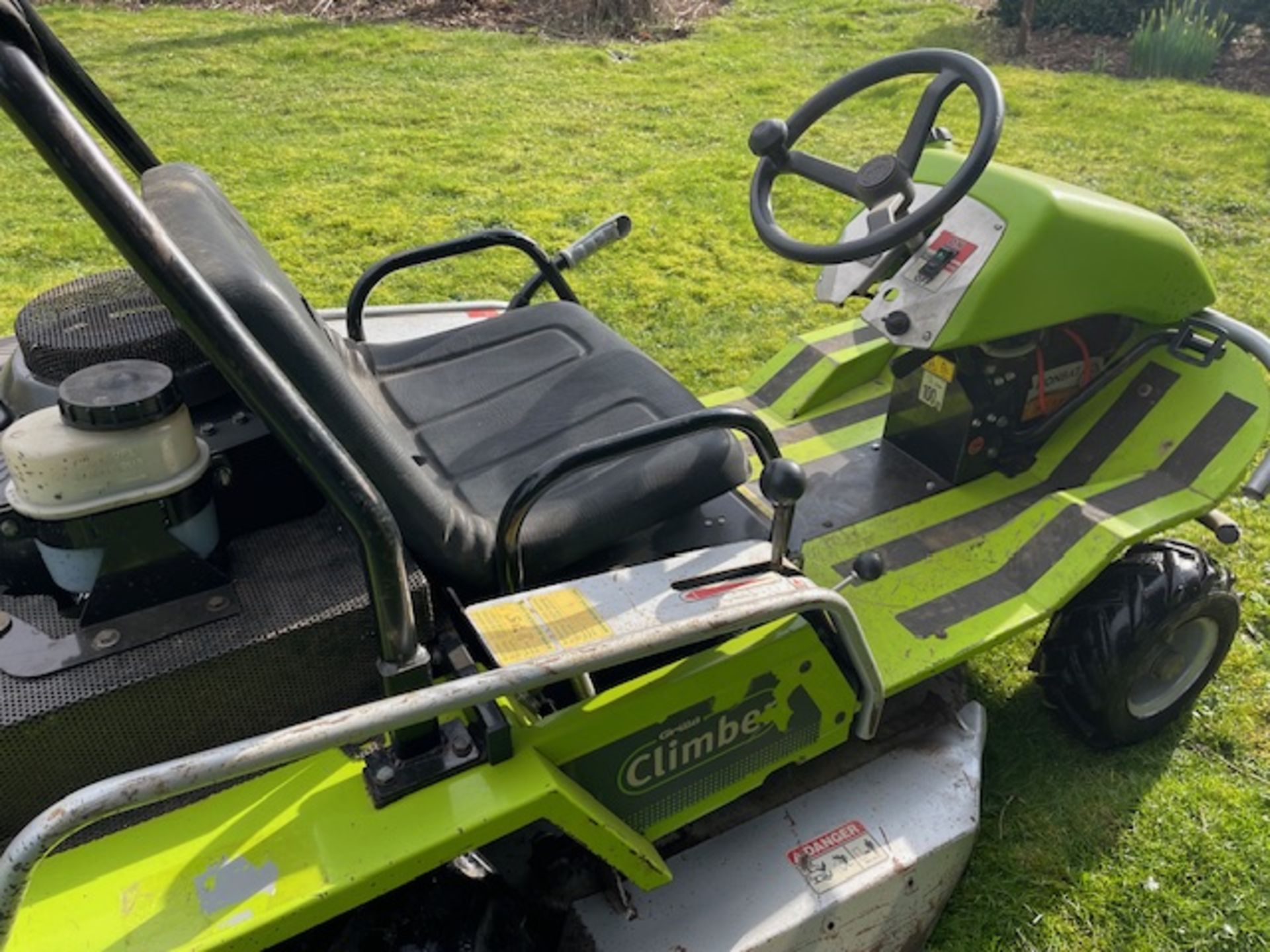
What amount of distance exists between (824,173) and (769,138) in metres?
0.15

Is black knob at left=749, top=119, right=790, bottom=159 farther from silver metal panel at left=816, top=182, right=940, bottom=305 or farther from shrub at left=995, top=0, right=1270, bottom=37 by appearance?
shrub at left=995, top=0, right=1270, bottom=37

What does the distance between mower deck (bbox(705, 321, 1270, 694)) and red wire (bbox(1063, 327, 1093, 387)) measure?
70 mm

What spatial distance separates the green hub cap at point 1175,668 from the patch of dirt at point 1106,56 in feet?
21.8

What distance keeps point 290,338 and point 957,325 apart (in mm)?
1413

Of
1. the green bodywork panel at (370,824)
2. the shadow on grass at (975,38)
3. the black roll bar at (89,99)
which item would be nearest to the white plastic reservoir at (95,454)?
the green bodywork panel at (370,824)

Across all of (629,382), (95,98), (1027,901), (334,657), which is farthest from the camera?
(629,382)

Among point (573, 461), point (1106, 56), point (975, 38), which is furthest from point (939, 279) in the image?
point (975, 38)

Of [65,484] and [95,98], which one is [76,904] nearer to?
[65,484]

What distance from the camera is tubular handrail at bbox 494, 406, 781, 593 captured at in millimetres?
1612

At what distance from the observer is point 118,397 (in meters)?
1.34

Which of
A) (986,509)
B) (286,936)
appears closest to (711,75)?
(986,509)

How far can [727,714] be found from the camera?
5.89 feet

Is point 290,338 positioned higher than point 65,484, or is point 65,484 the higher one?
point 290,338

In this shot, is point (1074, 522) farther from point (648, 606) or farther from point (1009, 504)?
point (648, 606)
